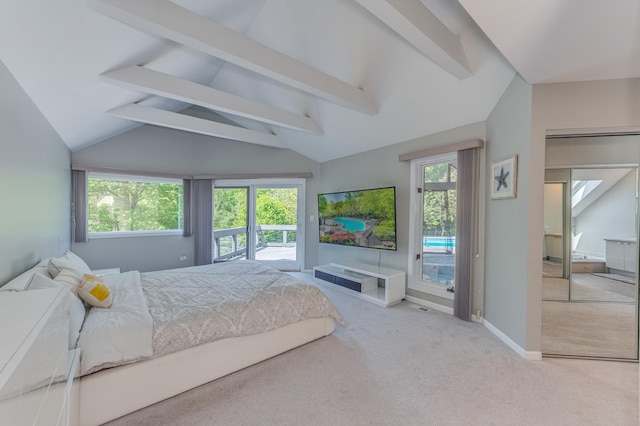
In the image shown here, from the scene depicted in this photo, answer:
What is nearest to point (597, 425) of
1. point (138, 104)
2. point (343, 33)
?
point (343, 33)

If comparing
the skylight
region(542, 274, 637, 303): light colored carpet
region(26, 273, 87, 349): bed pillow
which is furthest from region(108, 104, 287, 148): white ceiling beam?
region(542, 274, 637, 303): light colored carpet

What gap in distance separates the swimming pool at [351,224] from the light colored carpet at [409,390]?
1906 millimetres

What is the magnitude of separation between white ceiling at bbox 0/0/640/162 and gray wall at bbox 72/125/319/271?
1.37ft

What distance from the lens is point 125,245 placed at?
16.1 ft

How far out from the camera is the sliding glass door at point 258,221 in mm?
5715

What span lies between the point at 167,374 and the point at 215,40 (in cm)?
251

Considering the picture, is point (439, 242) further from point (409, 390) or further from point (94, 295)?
point (94, 295)

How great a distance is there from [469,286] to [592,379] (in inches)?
47.0

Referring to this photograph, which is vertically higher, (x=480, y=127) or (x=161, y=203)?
(x=480, y=127)

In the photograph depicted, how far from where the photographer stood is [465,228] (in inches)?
125

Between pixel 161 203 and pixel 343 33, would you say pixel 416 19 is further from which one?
pixel 161 203

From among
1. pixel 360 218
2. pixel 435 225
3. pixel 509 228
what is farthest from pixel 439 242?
pixel 360 218

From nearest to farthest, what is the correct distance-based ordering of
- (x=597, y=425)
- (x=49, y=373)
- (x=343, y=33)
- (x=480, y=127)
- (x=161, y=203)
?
(x=49, y=373)
(x=597, y=425)
(x=343, y=33)
(x=480, y=127)
(x=161, y=203)

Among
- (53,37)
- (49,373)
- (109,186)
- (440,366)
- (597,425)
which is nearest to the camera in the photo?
(49,373)
